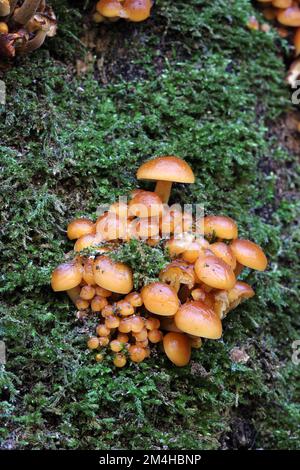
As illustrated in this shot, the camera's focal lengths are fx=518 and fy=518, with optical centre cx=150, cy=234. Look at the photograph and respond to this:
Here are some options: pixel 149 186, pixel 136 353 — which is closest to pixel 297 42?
pixel 149 186

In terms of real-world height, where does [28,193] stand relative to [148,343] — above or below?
above

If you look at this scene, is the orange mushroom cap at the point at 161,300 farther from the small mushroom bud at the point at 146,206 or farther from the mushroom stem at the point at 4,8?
the mushroom stem at the point at 4,8

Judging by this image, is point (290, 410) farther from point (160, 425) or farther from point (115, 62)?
point (115, 62)

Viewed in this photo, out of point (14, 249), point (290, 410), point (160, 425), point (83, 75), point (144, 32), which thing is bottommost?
point (290, 410)

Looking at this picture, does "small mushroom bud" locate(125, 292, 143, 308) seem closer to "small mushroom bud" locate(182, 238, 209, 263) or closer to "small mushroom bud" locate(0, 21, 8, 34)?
"small mushroom bud" locate(182, 238, 209, 263)

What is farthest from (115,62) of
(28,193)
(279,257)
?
(279,257)

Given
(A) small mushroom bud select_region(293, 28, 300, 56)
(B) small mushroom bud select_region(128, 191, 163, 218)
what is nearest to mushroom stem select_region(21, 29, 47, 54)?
(B) small mushroom bud select_region(128, 191, 163, 218)
